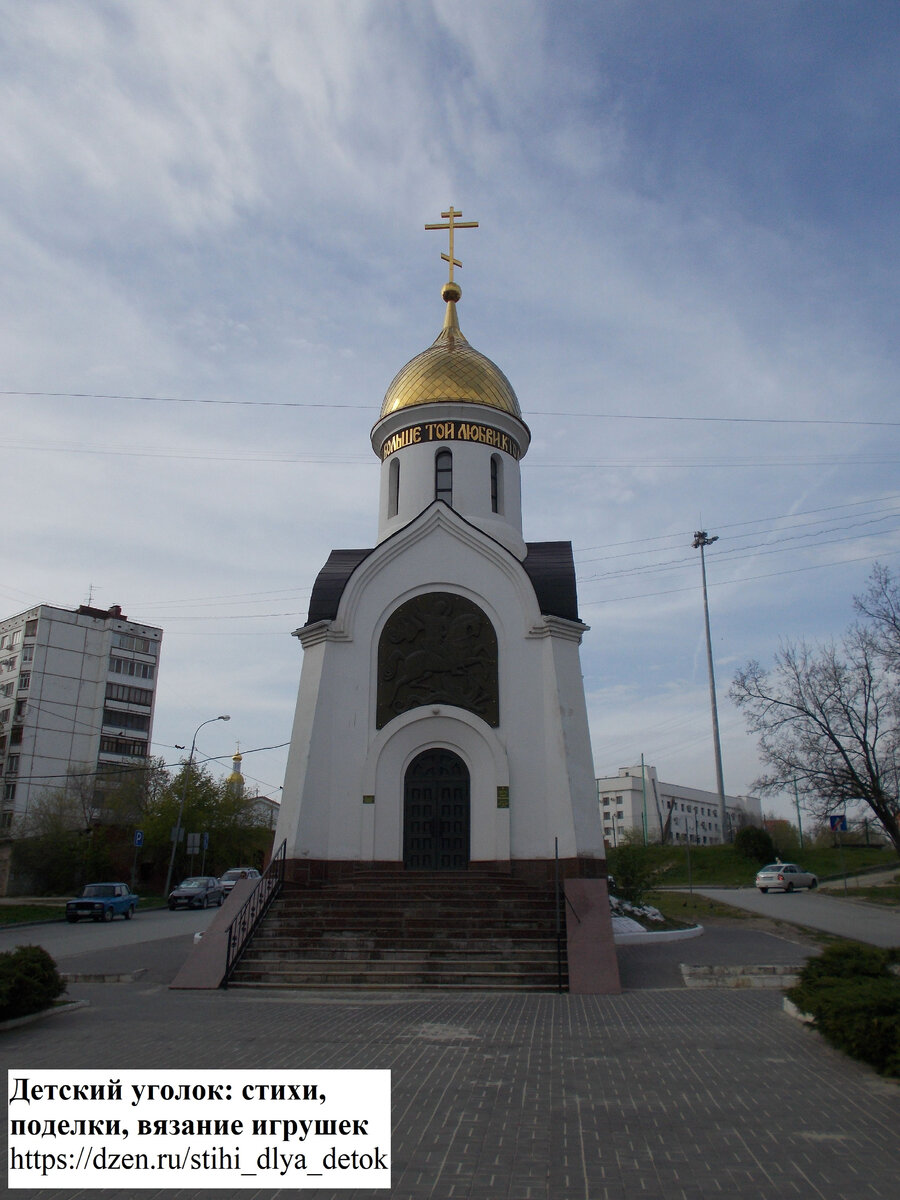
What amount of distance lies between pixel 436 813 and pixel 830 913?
1172cm

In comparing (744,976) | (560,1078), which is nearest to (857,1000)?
(560,1078)

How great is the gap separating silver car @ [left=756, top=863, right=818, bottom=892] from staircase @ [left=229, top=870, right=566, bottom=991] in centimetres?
2019

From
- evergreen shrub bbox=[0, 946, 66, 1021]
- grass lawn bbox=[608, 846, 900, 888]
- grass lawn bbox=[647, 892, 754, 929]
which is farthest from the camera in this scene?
grass lawn bbox=[608, 846, 900, 888]

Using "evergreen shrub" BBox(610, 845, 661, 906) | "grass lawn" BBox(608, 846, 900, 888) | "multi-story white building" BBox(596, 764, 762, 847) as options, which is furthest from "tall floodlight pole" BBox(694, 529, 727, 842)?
"multi-story white building" BBox(596, 764, 762, 847)

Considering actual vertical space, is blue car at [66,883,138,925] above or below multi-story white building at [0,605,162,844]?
below

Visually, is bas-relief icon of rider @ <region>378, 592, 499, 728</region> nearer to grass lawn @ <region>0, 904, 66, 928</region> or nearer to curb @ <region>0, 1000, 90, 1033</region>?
curb @ <region>0, 1000, 90, 1033</region>

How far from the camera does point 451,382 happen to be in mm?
19547

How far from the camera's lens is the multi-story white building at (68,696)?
46.8 m

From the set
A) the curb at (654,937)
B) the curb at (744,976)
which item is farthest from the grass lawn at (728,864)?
the curb at (744,976)

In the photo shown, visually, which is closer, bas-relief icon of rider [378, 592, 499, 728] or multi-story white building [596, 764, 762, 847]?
bas-relief icon of rider [378, 592, 499, 728]

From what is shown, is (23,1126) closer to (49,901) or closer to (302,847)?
(302,847)

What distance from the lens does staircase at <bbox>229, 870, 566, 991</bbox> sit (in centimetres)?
1175

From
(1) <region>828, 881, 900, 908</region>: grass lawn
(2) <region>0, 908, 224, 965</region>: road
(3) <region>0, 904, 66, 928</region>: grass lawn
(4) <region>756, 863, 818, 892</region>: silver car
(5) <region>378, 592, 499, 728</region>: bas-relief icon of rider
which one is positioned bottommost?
(2) <region>0, 908, 224, 965</region>: road

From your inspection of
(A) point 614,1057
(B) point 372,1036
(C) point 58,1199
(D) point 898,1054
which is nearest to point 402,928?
(B) point 372,1036
